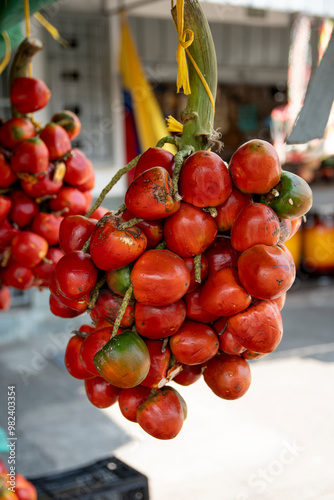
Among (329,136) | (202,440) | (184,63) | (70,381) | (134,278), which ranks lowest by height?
(70,381)

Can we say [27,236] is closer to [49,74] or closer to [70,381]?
[70,381]

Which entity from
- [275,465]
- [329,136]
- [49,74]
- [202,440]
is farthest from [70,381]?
[329,136]

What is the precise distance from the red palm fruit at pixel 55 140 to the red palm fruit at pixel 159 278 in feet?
2.12

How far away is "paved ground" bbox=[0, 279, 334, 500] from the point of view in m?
3.19

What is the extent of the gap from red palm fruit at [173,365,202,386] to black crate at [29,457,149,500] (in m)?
1.35

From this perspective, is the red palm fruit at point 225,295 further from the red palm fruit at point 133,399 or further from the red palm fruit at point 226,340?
the red palm fruit at point 133,399

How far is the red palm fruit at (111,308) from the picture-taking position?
91 cm

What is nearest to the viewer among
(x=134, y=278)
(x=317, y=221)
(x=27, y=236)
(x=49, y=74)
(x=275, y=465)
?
(x=134, y=278)

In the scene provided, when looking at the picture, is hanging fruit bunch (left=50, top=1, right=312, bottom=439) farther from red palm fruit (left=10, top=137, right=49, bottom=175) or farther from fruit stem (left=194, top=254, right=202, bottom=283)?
red palm fruit (left=10, top=137, right=49, bottom=175)

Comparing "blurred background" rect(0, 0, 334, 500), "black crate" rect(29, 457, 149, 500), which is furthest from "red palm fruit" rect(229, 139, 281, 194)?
"black crate" rect(29, 457, 149, 500)

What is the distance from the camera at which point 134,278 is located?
875mm

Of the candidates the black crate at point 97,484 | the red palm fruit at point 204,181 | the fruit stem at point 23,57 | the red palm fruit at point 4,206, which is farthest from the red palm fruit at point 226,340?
the black crate at point 97,484

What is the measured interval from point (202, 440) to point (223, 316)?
9.82 feet

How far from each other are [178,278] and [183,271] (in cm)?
2
